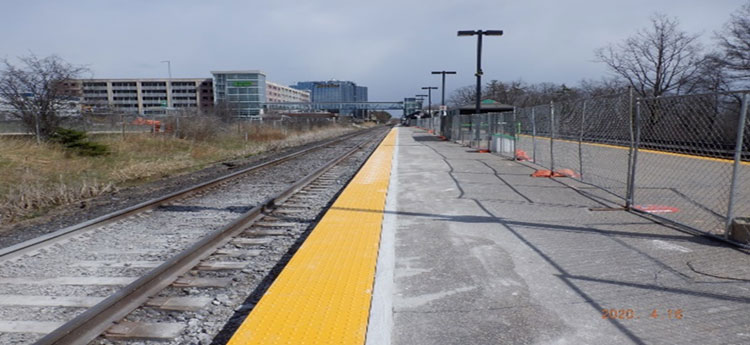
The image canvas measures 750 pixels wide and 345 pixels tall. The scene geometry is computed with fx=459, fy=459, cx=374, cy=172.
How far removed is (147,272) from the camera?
457 centimetres

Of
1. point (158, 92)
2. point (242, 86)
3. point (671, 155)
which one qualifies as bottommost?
point (671, 155)

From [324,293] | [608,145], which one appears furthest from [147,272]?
[608,145]

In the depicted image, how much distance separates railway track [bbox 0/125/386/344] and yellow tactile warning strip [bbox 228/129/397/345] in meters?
0.31

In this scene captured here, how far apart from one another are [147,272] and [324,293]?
6.45 feet

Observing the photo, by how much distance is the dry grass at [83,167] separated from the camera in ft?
28.1

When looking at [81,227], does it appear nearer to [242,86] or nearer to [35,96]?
[35,96]

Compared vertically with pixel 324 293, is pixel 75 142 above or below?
above

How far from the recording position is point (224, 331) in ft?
11.1

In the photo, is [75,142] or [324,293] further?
[75,142]

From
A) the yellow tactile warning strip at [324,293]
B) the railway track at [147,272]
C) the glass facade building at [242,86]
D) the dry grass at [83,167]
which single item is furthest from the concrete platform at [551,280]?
the glass facade building at [242,86]

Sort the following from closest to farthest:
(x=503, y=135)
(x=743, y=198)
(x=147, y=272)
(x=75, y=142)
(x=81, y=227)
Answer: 1. (x=147, y=272)
2. (x=81, y=227)
3. (x=743, y=198)
4. (x=75, y=142)
5. (x=503, y=135)

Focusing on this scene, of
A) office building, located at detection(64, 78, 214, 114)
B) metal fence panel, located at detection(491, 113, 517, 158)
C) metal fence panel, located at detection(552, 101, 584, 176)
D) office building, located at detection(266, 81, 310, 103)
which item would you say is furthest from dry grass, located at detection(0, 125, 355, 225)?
office building, located at detection(266, 81, 310, 103)

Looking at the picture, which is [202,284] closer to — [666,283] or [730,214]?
[666,283]

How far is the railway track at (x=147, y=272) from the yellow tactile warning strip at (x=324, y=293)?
31 centimetres
